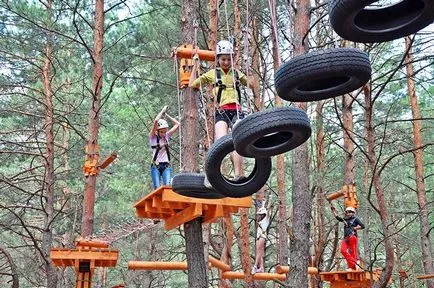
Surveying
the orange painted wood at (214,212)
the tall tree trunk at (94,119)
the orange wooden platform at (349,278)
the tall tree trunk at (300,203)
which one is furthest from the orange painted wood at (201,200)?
the orange wooden platform at (349,278)

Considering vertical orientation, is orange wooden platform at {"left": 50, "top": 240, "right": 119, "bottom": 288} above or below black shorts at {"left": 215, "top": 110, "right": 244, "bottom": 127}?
below

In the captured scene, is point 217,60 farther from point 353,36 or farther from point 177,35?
point 177,35

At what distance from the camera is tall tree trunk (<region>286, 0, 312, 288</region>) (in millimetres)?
6152

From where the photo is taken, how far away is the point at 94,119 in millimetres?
8352

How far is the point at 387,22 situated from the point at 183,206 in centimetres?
326

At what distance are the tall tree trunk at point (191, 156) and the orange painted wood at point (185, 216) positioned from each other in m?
0.14

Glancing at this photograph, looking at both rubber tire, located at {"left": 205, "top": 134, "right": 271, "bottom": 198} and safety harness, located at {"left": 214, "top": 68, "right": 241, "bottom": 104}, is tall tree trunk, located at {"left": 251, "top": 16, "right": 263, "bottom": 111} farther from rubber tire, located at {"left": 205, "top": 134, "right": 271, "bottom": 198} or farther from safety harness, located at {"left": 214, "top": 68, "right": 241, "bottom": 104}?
rubber tire, located at {"left": 205, "top": 134, "right": 271, "bottom": 198}

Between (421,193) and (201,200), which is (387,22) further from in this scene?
(421,193)

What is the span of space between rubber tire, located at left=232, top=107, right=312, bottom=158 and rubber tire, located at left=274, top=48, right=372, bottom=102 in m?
0.15

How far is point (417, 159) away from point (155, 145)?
7860 mm

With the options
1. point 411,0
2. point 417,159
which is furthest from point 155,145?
point 417,159

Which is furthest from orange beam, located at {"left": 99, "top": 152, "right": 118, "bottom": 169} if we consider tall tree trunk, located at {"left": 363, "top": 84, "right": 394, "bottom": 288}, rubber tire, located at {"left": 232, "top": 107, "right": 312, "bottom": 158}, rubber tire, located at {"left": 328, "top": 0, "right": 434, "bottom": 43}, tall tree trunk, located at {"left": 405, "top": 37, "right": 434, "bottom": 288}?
tall tree trunk, located at {"left": 405, "top": 37, "right": 434, "bottom": 288}

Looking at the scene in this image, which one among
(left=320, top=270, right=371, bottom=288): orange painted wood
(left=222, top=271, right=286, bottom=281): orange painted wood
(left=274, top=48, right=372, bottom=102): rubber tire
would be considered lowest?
(left=320, top=270, right=371, bottom=288): orange painted wood

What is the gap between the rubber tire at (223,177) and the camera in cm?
436
